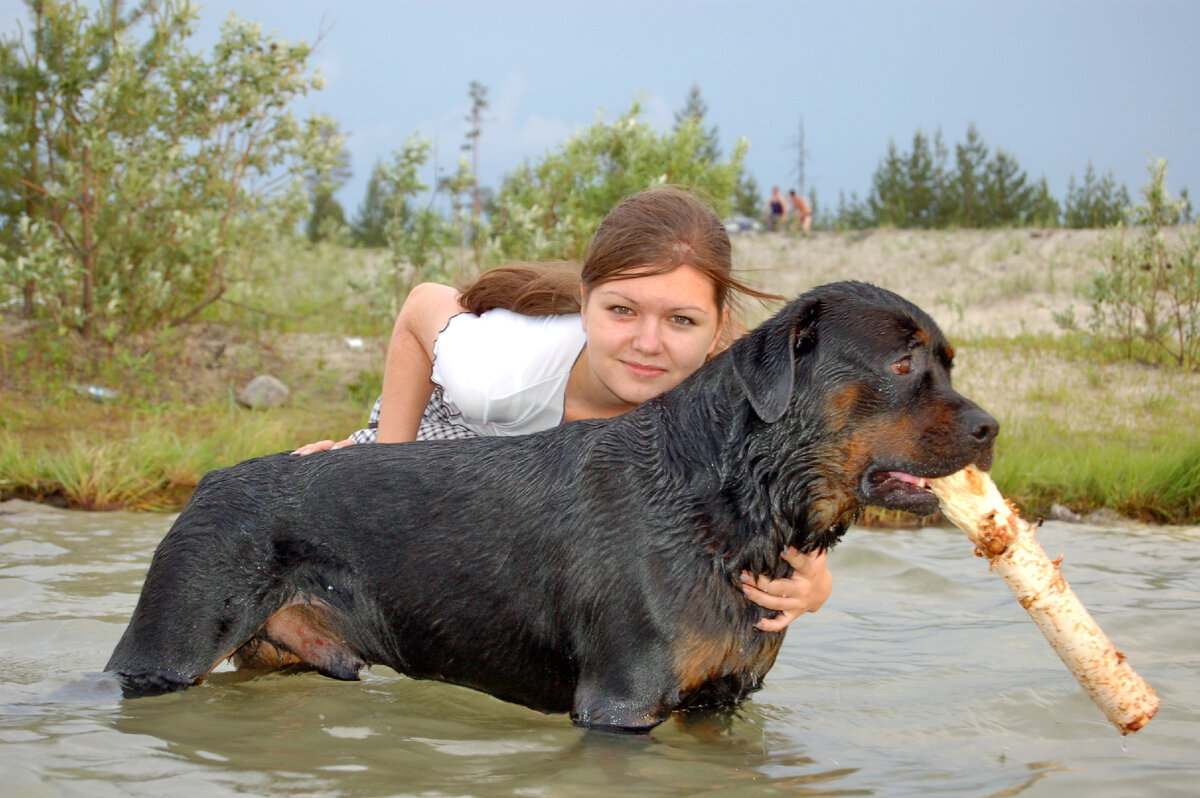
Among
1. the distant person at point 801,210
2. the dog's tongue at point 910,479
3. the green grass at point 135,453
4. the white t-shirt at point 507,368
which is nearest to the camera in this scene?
the dog's tongue at point 910,479

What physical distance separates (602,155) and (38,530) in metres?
6.77

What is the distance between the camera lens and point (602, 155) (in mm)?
11555

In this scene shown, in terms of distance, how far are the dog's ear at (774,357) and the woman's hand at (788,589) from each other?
0.51 meters

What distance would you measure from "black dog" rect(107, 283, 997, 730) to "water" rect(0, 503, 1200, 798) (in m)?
0.19

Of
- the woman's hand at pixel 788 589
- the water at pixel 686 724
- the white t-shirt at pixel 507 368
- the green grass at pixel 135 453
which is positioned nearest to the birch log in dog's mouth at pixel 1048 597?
the water at pixel 686 724

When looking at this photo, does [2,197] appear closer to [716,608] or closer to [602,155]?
[602,155]

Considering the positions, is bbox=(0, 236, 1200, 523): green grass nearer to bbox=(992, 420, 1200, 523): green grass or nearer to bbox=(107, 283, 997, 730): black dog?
bbox=(992, 420, 1200, 523): green grass

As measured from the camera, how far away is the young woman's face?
14.1 ft

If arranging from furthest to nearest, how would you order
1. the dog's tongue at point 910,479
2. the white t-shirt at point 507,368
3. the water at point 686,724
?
the white t-shirt at point 507,368, the dog's tongue at point 910,479, the water at point 686,724

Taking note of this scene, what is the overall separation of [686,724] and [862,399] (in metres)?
1.29

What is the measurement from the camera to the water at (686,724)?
10.9ft

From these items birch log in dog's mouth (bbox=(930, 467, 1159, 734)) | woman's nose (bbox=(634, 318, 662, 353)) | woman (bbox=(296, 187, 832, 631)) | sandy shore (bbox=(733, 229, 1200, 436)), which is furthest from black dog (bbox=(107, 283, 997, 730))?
sandy shore (bbox=(733, 229, 1200, 436))

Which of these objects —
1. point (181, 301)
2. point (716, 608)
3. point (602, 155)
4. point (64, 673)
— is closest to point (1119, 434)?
point (602, 155)

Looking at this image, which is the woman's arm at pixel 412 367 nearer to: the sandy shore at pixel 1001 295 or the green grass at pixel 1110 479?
the sandy shore at pixel 1001 295
